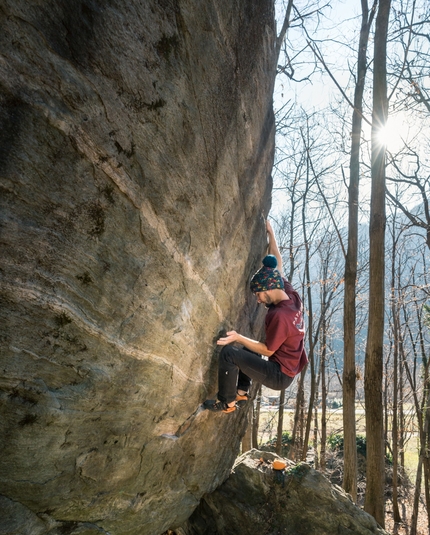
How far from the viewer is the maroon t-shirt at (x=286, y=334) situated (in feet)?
15.5

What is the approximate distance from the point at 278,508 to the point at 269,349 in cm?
323

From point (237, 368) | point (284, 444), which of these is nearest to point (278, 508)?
point (237, 368)

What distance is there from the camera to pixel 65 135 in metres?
2.82

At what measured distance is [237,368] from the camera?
16.0 feet

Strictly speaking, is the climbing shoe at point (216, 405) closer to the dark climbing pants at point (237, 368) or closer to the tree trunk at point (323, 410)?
the dark climbing pants at point (237, 368)

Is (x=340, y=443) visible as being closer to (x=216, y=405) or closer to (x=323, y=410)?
(x=323, y=410)

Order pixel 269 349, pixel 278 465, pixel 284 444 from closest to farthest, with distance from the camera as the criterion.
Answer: pixel 269 349 < pixel 278 465 < pixel 284 444

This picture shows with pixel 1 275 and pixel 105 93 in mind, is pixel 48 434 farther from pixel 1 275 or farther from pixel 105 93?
pixel 105 93

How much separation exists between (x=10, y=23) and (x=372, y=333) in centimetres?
667

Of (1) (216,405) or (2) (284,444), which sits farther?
(2) (284,444)

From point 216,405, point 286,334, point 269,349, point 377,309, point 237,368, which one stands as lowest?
point 216,405

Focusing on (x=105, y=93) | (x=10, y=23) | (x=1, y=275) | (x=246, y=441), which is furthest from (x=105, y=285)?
(x=246, y=441)

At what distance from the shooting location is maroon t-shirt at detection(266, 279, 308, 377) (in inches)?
185

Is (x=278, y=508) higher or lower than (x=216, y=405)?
lower
